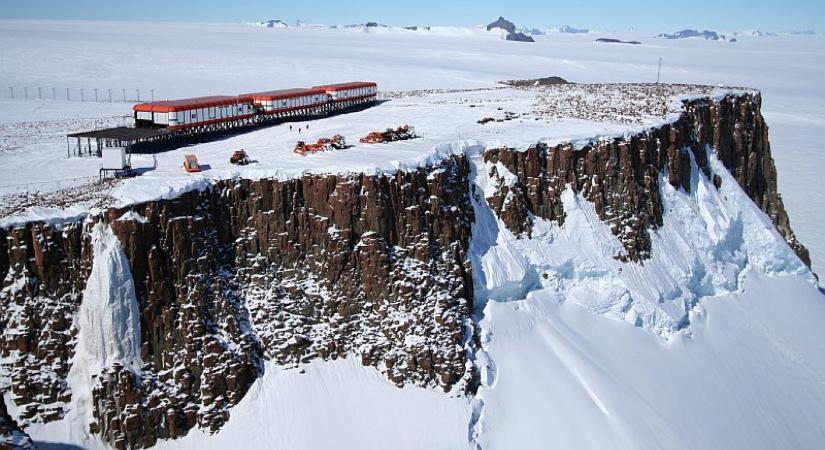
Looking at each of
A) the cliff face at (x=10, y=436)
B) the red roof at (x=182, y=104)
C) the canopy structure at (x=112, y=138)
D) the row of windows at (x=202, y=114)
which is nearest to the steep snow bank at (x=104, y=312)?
the cliff face at (x=10, y=436)

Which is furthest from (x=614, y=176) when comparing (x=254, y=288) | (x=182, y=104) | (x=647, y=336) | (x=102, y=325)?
(x=102, y=325)

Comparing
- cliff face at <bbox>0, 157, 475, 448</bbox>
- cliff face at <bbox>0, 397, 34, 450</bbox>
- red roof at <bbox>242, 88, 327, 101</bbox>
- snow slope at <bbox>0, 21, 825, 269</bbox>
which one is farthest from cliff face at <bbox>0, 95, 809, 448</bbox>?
red roof at <bbox>242, 88, 327, 101</bbox>

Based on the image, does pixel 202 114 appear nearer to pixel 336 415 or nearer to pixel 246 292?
pixel 246 292

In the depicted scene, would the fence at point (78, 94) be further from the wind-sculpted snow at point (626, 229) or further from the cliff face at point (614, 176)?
the wind-sculpted snow at point (626, 229)

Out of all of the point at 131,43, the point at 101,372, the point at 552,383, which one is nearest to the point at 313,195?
the point at 101,372

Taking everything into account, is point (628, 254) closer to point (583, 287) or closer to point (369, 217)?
point (583, 287)
